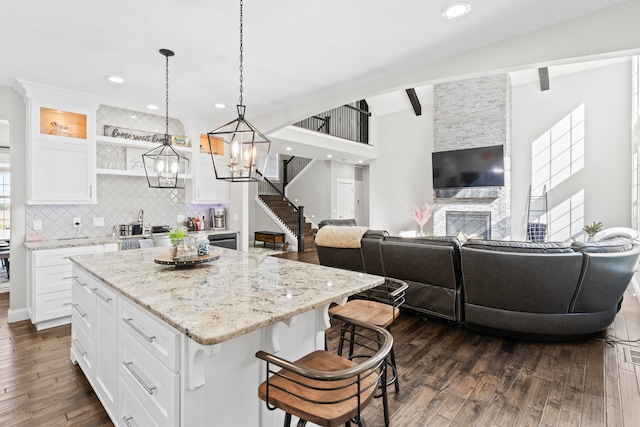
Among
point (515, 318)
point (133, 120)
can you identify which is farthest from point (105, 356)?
point (133, 120)

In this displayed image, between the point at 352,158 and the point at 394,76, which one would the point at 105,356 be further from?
the point at 352,158

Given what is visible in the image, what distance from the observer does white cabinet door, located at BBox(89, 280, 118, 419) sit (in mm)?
1842

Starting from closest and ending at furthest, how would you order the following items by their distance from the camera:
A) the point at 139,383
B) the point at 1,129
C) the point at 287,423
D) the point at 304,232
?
the point at 287,423 → the point at 139,383 → the point at 1,129 → the point at 304,232

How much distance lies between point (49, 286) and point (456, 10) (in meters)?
4.82

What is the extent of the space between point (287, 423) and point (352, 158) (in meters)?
8.88

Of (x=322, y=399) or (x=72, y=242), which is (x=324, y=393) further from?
(x=72, y=242)

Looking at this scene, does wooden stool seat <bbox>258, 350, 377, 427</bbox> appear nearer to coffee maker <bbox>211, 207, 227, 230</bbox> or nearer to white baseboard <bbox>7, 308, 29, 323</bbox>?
white baseboard <bbox>7, 308, 29, 323</bbox>

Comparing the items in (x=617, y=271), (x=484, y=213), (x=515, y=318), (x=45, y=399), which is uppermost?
(x=484, y=213)

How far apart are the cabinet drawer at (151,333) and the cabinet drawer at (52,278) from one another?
2.66 metres

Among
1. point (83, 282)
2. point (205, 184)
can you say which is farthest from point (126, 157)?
point (83, 282)

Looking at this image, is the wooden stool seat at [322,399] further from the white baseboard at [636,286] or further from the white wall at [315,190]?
the white wall at [315,190]

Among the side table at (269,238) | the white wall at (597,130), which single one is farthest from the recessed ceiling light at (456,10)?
the side table at (269,238)

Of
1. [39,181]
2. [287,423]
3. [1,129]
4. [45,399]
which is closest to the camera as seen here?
[287,423]

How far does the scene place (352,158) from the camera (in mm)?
9734
